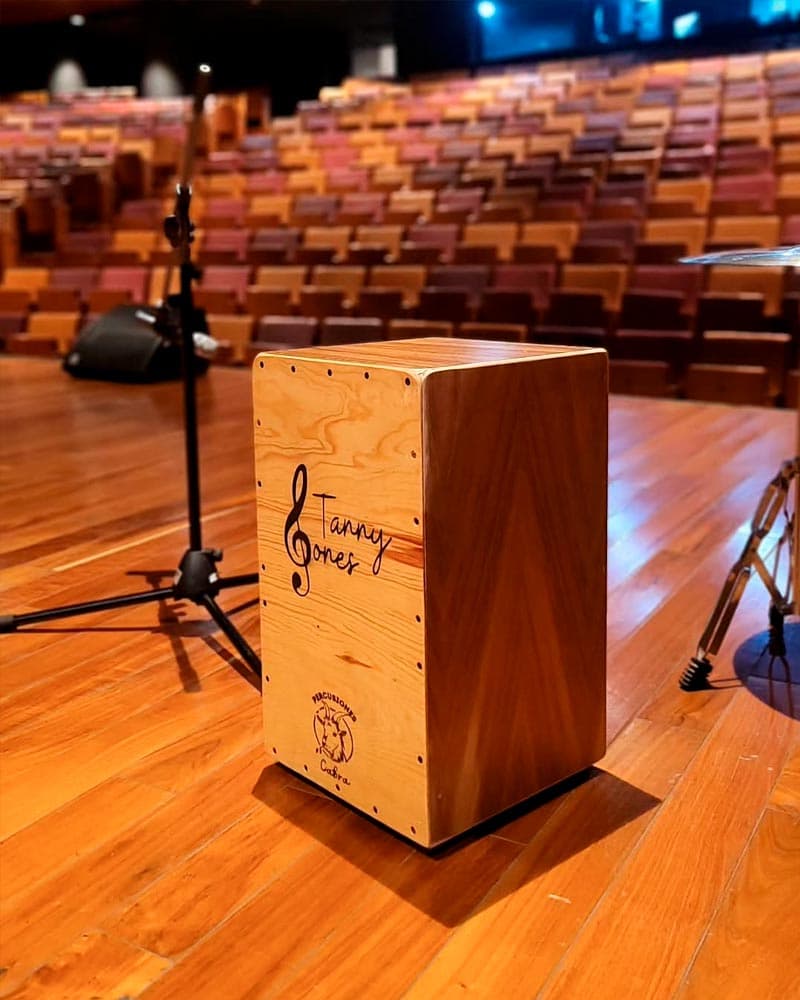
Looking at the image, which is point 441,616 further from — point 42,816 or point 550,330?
point 550,330

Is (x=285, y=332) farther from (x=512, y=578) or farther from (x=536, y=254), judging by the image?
(x=512, y=578)

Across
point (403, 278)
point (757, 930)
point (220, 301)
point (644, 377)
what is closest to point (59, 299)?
point (220, 301)

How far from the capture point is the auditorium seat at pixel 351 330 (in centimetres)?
132

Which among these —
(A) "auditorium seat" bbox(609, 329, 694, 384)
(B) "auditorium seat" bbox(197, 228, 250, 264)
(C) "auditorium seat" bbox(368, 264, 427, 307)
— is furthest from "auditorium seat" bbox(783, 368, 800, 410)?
(B) "auditorium seat" bbox(197, 228, 250, 264)

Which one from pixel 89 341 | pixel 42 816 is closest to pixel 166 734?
pixel 42 816

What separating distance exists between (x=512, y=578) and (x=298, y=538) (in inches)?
3.0

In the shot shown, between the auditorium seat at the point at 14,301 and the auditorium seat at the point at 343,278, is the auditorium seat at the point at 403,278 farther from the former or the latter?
the auditorium seat at the point at 14,301

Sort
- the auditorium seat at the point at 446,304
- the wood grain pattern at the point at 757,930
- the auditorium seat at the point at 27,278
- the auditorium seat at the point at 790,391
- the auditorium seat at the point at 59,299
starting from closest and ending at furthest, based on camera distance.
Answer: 1. the wood grain pattern at the point at 757,930
2. the auditorium seat at the point at 790,391
3. the auditorium seat at the point at 446,304
4. the auditorium seat at the point at 59,299
5. the auditorium seat at the point at 27,278

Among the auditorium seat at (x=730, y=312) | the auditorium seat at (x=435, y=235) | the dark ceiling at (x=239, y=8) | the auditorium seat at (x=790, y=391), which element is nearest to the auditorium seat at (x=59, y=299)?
the auditorium seat at (x=435, y=235)

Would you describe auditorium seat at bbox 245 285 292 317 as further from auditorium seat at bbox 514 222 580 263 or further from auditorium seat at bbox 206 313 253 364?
auditorium seat at bbox 514 222 580 263

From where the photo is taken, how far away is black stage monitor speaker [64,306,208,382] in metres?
1.27

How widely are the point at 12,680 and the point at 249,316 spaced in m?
1.10

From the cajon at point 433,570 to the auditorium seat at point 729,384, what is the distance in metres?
0.81

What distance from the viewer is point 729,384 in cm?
111
